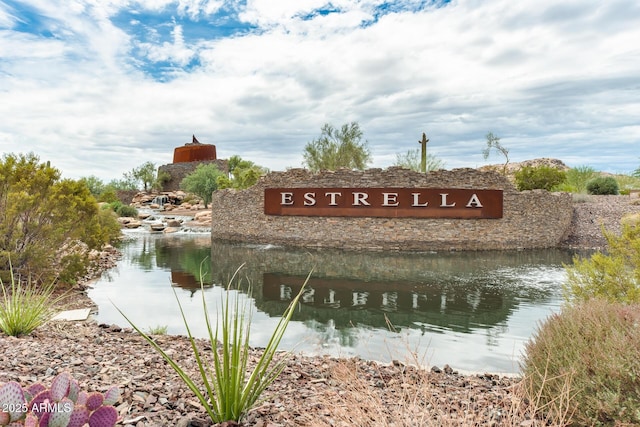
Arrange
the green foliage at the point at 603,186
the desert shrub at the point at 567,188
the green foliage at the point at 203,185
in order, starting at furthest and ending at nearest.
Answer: the green foliage at the point at 203,185, the green foliage at the point at 603,186, the desert shrub at the point at 567,188

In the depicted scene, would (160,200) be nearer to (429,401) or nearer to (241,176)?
(241,176)

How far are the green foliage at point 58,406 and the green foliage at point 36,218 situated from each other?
6.97m

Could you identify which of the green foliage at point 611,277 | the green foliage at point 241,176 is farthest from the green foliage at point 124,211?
the green foliage at point 611,277

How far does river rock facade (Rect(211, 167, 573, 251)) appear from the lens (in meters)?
17.8

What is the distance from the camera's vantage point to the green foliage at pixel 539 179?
28.5 meters

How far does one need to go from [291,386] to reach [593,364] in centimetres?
224

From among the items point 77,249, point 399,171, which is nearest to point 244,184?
point 399,171

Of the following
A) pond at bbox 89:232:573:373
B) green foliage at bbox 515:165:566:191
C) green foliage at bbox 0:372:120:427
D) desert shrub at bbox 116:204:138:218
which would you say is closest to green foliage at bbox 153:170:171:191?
desert shrub at bbox 116:204:138:218

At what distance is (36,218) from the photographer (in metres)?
8.83

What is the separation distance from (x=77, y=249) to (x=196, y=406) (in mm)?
7438

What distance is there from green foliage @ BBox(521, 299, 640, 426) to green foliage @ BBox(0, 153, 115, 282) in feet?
28.0

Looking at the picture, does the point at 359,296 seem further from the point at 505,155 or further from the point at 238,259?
the point at 505,155

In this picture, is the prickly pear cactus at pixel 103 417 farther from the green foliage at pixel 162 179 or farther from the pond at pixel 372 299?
the green foliage at pixel 162 179

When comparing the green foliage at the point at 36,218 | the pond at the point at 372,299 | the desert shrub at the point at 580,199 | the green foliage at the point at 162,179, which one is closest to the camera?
the pond at the point at 372,299
